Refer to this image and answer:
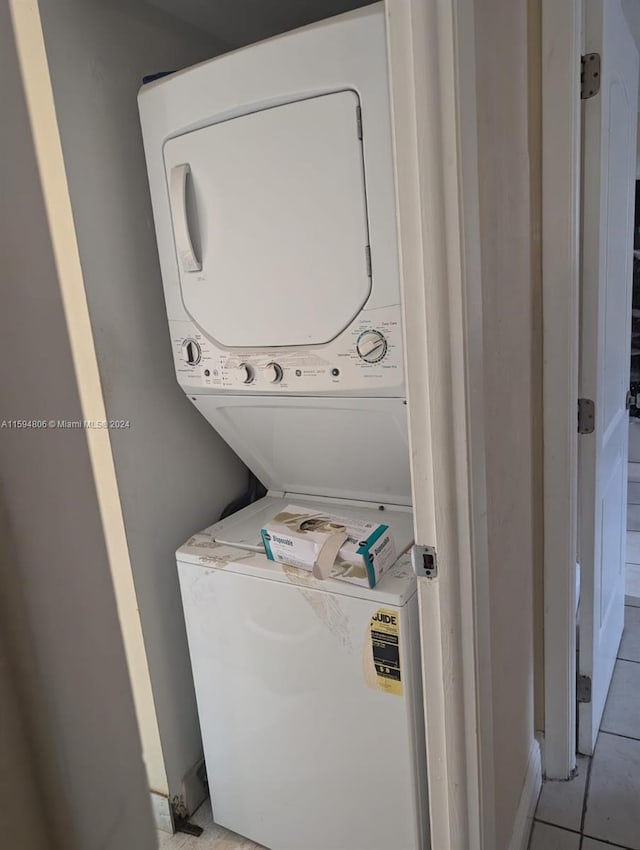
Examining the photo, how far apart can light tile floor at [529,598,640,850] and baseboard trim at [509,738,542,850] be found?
3 centimetres

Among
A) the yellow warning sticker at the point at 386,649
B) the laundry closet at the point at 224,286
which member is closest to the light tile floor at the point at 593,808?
the laundry closet at the point at 224,286

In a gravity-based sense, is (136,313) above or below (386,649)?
above

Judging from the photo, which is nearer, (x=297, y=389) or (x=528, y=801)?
(x=297, y=389)

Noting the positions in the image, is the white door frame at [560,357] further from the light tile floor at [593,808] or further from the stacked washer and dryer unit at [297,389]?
the stacked washer and dryer unit at [297,389]

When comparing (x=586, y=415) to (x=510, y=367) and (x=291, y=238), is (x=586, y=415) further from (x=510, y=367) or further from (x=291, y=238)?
(x=291, y=238)

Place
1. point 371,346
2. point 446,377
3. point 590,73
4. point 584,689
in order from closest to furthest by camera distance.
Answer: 1. point 446,377
2. point 371,346
3. point 590,73
4. point 584,689

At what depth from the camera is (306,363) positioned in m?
1.25

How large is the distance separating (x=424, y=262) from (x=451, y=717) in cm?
77

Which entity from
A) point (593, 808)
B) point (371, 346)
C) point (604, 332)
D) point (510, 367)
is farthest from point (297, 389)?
point (593, 808)

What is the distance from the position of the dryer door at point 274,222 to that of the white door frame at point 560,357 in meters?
0.55

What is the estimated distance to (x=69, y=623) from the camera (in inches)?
11.8

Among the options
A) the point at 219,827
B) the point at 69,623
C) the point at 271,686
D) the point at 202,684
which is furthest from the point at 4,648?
the point at 219,827

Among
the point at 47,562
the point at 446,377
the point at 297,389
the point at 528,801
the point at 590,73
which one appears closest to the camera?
the point at 47,562

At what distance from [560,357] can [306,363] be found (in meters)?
0.65
